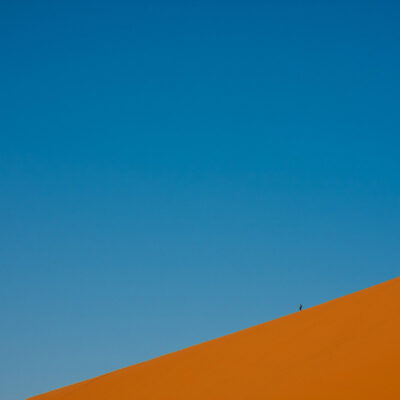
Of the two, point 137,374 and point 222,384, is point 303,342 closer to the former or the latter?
point 222,384

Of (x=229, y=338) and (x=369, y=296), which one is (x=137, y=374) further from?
(x=369, y=296)

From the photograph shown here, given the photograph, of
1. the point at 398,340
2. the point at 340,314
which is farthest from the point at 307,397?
the point at 340,314

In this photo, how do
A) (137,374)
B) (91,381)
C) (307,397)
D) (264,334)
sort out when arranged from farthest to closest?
1. (91,381)
2. (137,374)
3. (264,334)
4. (307,397)

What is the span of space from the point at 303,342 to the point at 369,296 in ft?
5.31

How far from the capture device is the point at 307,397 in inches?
214

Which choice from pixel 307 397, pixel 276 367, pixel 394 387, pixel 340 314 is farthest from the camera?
pixel 340 314

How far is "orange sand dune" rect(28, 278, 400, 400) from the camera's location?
5.51 meters

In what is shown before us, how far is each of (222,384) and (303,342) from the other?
4.29ft

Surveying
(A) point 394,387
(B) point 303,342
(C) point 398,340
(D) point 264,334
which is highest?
(D) point 264,334

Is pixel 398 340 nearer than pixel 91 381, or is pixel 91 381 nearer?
pixel 398 340

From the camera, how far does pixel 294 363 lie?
6617 mm

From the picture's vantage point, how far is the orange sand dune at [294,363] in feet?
18.1

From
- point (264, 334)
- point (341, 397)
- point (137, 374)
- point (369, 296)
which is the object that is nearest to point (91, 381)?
point (137, 374)

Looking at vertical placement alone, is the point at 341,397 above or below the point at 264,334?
below
